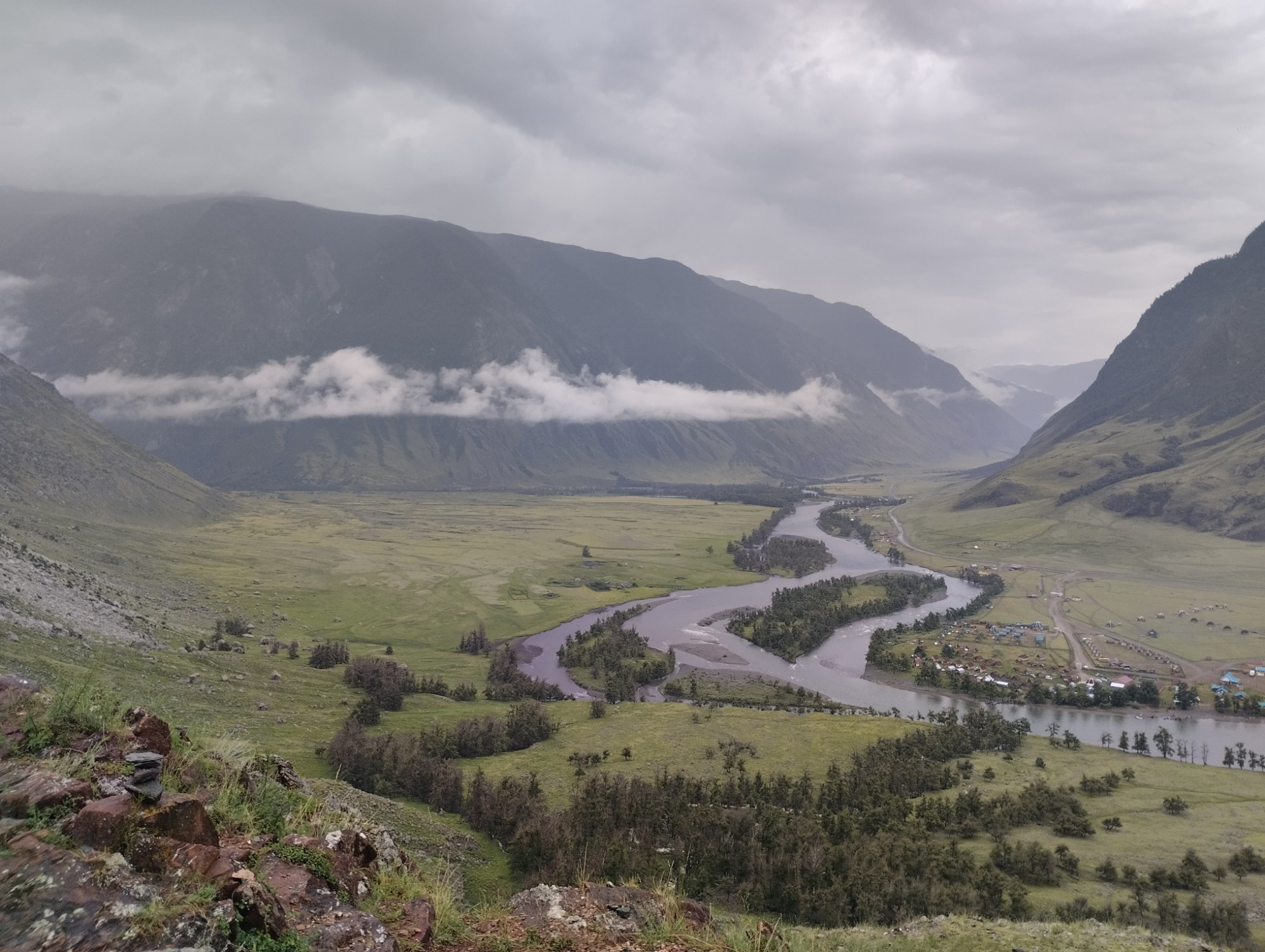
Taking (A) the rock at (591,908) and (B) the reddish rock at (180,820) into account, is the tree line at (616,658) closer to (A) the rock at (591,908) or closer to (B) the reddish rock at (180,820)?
(A) the rock at (591,908)

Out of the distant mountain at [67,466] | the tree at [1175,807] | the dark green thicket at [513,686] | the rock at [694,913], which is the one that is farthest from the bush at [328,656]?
the tree at [1175,807]

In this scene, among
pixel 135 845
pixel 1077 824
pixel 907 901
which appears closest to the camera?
pixel 135 845

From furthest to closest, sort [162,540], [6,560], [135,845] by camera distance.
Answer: [162,540] → [6,560] → [135,845]

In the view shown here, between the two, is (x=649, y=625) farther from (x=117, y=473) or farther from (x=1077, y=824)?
(x=117, y=473)

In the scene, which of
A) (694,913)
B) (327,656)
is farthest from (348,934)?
(327,656)

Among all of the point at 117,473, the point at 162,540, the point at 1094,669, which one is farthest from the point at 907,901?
the point at 117,473

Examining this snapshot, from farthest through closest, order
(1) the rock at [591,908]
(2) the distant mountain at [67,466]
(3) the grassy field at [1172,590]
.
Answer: (2) the distant mountain at [67,466]
(3) the grassy field at [1172,590]
(1) the rock at [591,908]
